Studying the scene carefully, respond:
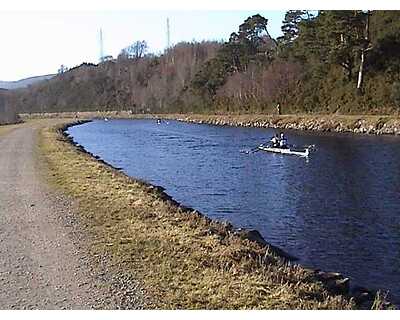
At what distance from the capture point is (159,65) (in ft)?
240

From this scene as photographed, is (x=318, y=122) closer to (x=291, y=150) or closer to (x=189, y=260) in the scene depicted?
(x=291, y=150)

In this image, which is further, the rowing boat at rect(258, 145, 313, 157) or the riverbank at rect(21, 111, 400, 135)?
the riverbank at rect(21, 111, 400, 135)

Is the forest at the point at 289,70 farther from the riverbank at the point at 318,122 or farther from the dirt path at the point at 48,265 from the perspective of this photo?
the dirt path at the point at 48,265

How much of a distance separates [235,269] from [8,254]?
3119 mm

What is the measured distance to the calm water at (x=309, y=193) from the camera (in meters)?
9.91

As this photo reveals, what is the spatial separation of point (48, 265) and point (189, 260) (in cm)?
176

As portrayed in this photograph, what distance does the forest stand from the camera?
39312mm

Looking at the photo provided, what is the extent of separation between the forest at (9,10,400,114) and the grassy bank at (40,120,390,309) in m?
11.9

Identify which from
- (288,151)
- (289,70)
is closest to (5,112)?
(289,70)

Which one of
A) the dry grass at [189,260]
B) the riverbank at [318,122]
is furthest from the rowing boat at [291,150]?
the dry grass at [189,260]

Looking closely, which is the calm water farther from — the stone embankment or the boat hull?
the stone embankment

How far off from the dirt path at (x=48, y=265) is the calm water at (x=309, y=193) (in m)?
4.07

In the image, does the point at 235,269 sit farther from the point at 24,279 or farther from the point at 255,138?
the point at 255,138

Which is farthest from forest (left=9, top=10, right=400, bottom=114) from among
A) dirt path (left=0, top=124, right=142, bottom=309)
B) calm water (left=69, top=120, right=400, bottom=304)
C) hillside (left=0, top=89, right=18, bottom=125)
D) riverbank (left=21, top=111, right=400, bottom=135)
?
hillside (left=0, top=89, right=18, bottom=125)
